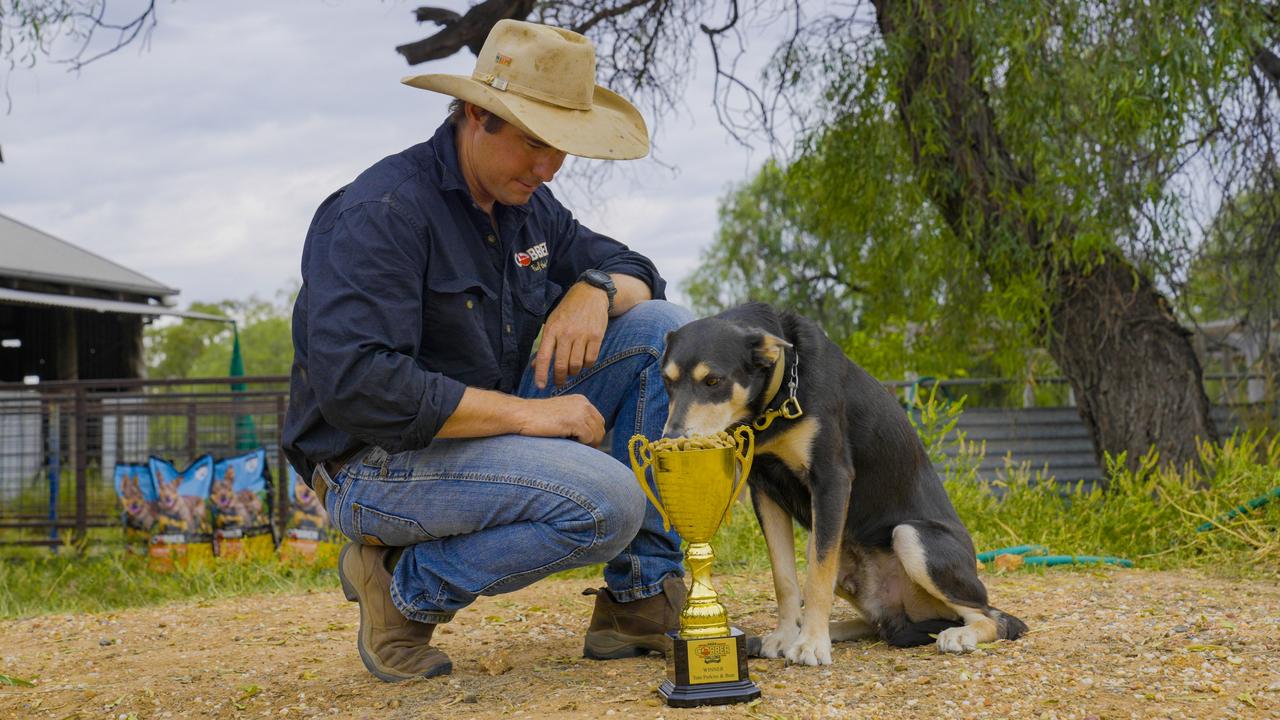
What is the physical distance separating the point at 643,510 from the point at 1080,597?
6.76ft

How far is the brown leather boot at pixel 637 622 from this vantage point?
3178 millimetres

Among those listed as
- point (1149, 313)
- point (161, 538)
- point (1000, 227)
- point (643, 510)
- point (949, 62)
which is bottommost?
point (161, 538)

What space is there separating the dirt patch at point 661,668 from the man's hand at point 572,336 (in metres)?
0.87

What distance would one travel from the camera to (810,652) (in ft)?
9.82

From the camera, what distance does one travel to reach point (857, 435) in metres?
3.24

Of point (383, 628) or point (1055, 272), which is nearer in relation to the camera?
point (383, 628)

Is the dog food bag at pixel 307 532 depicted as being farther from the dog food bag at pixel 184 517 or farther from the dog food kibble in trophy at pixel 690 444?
the dog food kibble in trophy at pixel 690 444

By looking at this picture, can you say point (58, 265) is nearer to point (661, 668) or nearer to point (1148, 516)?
point (1148, 516)

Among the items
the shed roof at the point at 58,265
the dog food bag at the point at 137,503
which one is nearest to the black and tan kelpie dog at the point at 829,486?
the dog food bag at the point at 137,503

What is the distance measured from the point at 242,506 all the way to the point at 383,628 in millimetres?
4861

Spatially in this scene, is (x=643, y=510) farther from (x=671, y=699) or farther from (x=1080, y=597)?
(x=1080, y=597)

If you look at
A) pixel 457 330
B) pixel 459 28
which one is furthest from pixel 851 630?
pixel 459 28

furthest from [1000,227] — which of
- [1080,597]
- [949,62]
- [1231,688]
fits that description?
[1231,688]

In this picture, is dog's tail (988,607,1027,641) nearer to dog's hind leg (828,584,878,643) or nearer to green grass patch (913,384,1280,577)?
dog's hind leg (828,584,878,643)
